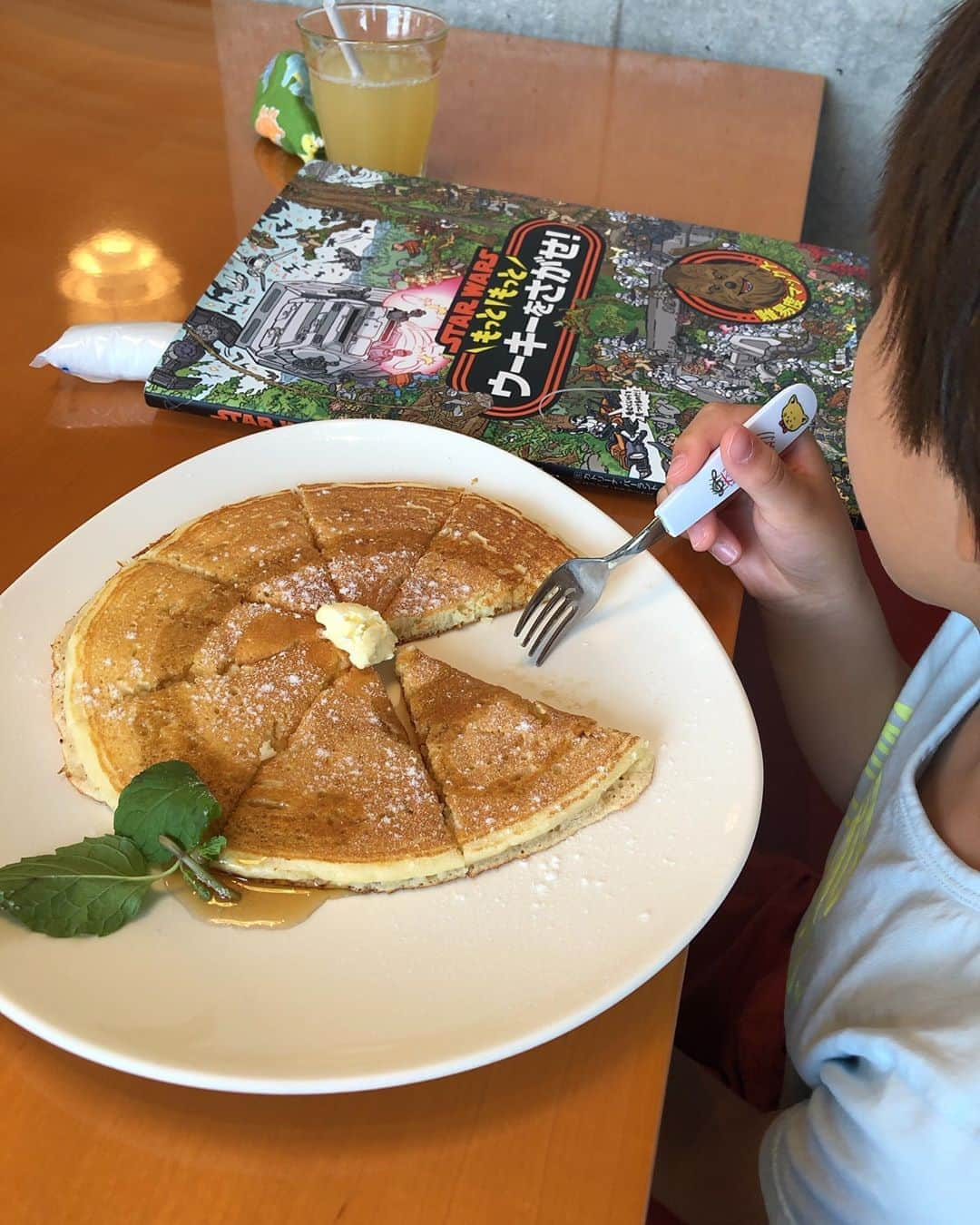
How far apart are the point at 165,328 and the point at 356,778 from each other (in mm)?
700

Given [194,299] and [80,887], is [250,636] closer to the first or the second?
[80,887]

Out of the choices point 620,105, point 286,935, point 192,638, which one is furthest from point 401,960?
point 620,105

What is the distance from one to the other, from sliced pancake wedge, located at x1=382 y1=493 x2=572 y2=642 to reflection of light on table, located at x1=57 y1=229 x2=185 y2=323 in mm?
578

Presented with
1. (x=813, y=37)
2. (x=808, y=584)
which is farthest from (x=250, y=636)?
(x=813, y=37)

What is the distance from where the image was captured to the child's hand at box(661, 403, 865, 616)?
101 cm

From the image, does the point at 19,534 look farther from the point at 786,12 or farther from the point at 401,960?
the point at 786,12

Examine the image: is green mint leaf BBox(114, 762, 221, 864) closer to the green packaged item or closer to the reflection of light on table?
the reflection of light on table

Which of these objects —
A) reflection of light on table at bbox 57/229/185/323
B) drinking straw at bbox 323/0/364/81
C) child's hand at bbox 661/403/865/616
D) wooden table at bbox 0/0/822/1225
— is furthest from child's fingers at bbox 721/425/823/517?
drinking straw at bbox 323/0/364/81

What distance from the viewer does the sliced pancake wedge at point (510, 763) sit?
812 mm

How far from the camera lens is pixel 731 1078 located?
1.15m

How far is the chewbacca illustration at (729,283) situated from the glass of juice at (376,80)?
493mm

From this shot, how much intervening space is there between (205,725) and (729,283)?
3.18ft

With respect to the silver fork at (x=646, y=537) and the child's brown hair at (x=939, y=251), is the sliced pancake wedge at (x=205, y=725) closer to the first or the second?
the silver fork at (x=646, y=537)

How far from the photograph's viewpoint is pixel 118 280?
1438 mm
